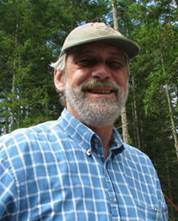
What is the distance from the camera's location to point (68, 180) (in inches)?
82.8

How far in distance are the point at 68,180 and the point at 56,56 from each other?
24337 mm

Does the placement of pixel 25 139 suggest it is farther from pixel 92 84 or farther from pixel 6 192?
pixel 92 84

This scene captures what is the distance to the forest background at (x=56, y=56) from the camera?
57.7ft

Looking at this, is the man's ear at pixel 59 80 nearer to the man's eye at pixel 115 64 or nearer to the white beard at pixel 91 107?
the white beard at pixel 91 107

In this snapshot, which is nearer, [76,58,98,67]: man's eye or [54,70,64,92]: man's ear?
[76,58,98,67]: man's eye

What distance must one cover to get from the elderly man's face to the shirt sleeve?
631mm

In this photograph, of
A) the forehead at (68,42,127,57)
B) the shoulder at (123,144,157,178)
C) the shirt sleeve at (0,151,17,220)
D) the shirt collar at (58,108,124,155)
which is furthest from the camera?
the shoulder at (123,144,157,178)

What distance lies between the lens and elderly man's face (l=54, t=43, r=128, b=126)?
97.0 inches

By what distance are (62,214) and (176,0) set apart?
625 inches

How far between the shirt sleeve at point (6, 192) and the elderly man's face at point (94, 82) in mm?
631

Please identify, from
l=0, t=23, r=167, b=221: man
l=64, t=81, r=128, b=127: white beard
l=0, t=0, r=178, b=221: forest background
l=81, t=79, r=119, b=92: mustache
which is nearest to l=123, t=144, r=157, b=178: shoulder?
l=0, t=23, r=167, b=221: man

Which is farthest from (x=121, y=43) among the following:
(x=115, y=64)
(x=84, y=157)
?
(x=84, y=157)

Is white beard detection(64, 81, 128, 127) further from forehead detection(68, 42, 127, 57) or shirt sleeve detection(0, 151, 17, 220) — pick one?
shirt sleeve detection(0, 151, 17, 220)

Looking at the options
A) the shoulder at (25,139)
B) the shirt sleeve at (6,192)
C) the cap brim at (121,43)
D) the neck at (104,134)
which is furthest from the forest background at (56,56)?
the shirt sleeve at (6,192)
